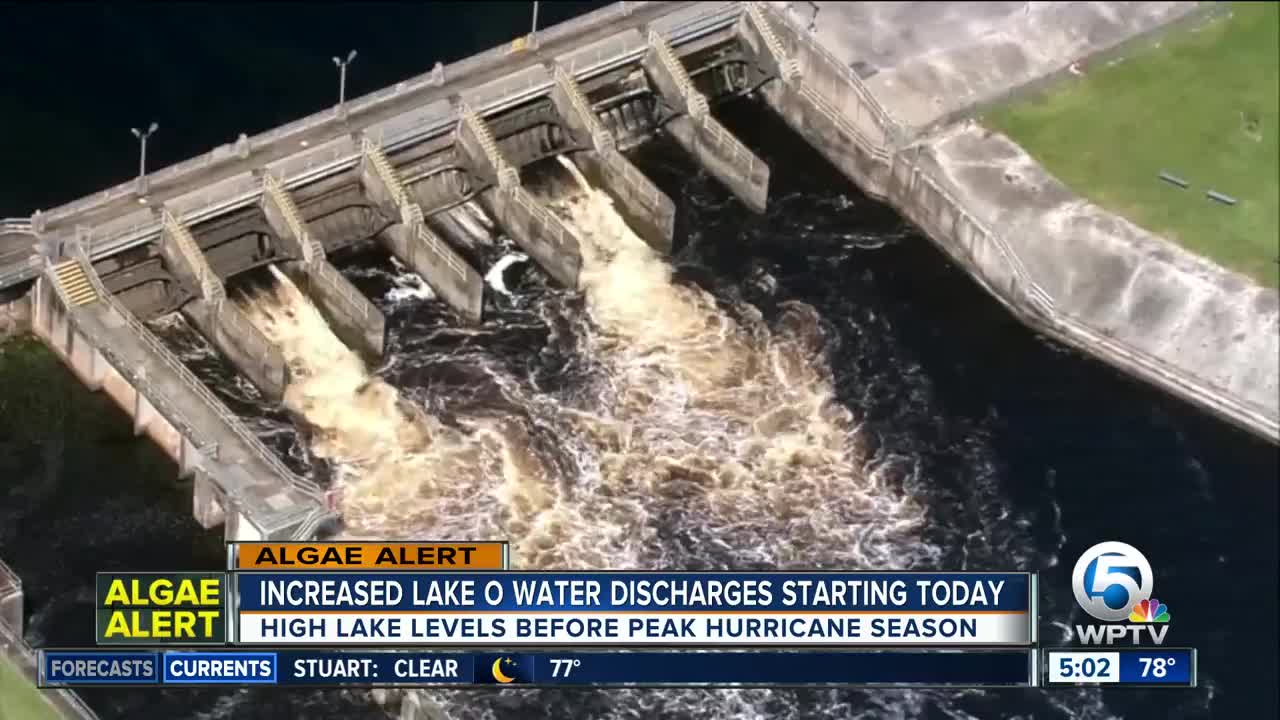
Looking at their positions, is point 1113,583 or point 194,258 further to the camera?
point 194,258

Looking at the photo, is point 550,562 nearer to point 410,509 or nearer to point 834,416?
point 410,509

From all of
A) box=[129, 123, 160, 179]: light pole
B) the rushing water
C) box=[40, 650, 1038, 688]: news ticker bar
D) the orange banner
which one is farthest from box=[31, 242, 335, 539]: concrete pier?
box=[40, 650, 1038, 688]: news ticker bar

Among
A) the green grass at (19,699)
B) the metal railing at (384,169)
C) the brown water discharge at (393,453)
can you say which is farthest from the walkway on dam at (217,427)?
the metal railing at (384,169)

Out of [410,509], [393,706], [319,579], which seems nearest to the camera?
[319,579]

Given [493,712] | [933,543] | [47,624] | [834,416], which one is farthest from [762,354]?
[47,624]

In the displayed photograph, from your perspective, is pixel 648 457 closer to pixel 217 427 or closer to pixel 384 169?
pixel 217 427

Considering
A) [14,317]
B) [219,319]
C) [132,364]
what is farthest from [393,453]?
[14,317]
